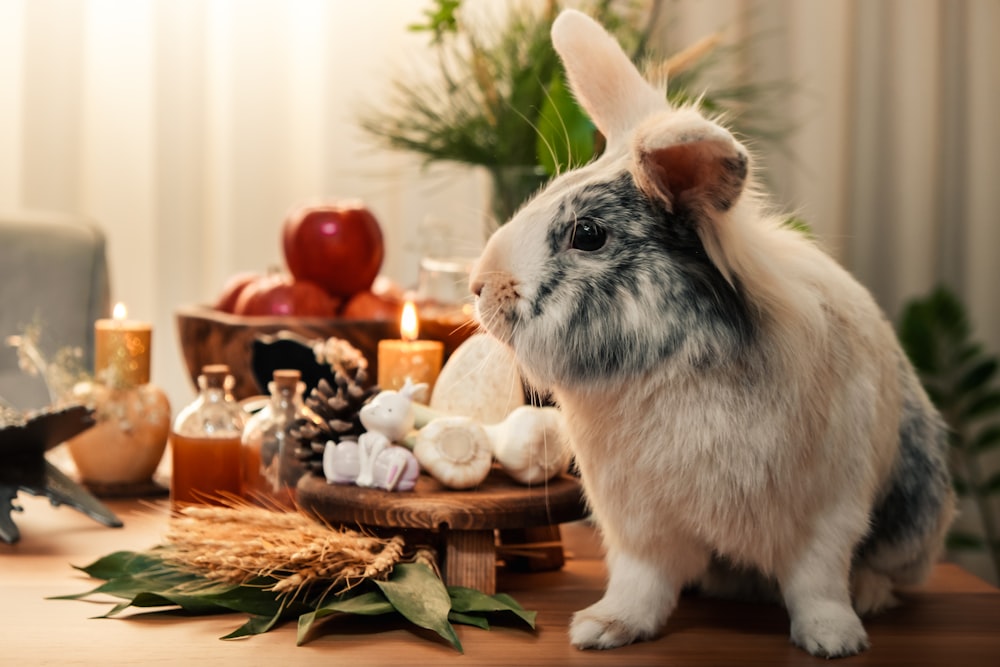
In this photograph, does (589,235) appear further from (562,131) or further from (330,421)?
(562,131)

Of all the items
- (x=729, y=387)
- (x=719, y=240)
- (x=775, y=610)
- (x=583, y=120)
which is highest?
(x=583, y=120)

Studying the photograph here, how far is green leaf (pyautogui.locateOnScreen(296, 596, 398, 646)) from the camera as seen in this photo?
2.77ft

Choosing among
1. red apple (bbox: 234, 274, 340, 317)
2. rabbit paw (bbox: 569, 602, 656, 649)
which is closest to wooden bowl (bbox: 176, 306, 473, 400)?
red apple (bbox: 234, 274, 340, 317)

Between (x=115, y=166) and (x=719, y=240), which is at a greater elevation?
(x=115, y=166)

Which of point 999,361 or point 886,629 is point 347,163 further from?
point 886,629

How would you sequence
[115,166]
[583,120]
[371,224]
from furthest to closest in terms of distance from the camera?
[115,166]
[371,224]
[583,120]

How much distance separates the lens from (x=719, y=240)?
78 cm

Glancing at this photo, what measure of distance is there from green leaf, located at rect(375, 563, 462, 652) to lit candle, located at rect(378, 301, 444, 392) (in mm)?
309

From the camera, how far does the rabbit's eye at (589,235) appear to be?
2.68 ft

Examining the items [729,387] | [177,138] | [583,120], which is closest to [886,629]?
[729,387]

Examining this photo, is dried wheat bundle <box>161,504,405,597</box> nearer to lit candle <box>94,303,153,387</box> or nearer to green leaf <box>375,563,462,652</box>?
green leaf <box>375,563,462,652</box>

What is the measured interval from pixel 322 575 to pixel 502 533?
27 cm

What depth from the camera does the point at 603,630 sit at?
86 cm

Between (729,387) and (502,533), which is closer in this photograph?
(729,387)
